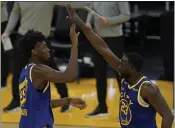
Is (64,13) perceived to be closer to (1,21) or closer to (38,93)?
(1,21)

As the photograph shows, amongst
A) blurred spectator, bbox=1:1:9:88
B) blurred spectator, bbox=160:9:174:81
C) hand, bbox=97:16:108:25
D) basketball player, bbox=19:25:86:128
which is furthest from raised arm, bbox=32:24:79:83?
blurred spectator, bbox=160:9:174:81

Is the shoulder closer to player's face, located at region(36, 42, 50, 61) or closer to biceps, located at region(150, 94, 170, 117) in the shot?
biceps, located at region(150, 94, 170, 117)

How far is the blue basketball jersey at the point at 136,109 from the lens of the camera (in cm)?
364

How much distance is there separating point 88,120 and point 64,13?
100 inches

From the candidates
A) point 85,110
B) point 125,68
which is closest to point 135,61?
point 125,68

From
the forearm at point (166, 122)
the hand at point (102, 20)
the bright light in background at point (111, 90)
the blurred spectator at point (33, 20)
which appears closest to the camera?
the forearm at point (166, 122)

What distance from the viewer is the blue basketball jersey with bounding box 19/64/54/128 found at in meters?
3.65

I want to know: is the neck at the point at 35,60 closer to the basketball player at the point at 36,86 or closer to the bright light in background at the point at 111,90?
the basketball player at the point at 36,86

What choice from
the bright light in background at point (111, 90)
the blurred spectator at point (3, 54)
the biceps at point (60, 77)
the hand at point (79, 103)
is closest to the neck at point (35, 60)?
the biceps at point (60, 77)

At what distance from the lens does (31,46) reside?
3707 millimetres

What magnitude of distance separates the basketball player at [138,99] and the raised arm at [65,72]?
1.18 feet

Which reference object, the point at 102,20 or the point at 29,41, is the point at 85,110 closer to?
the point at 102,20

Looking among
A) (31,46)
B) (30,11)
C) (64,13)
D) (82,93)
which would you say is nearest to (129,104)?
(31,46)

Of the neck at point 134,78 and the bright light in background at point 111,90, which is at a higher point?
the neck at point 134,78
